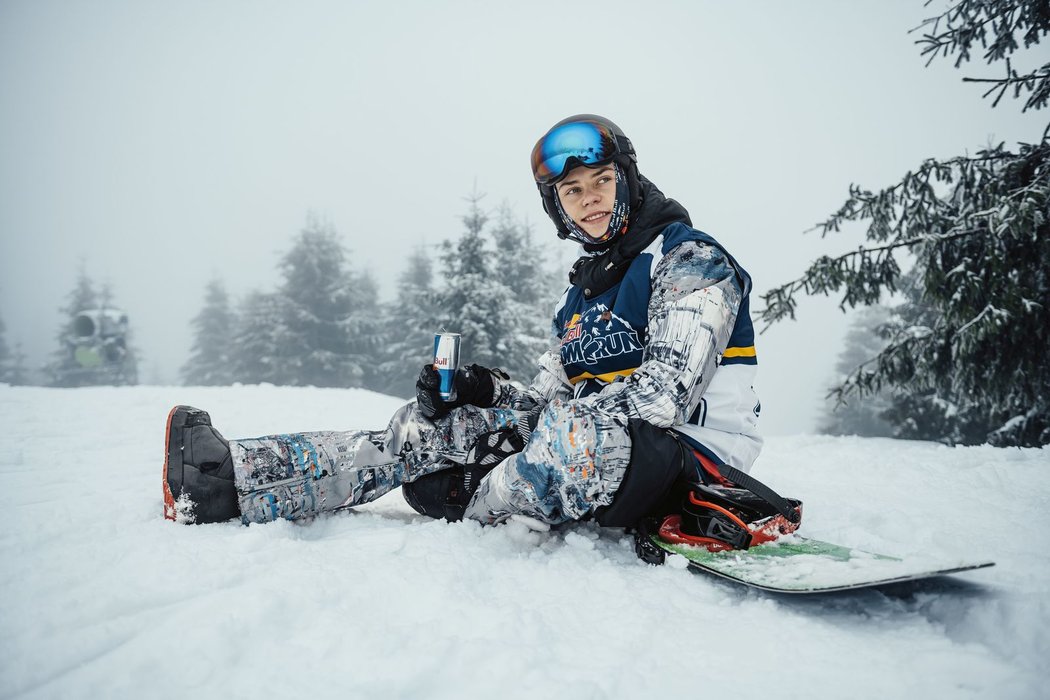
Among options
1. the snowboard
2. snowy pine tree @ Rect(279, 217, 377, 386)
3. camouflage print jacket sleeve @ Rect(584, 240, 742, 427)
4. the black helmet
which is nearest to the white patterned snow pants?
camouflage print jacket sleeve @ Rect(584, 240, 742, 427)

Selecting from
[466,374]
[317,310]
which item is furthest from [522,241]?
[466,374]

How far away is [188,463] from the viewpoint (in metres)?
2.23

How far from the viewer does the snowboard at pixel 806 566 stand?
1523mm

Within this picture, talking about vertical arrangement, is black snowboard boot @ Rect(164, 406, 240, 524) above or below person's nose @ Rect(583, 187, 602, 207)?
below

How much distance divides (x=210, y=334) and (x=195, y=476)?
3652cm

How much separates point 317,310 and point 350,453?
1005 inches

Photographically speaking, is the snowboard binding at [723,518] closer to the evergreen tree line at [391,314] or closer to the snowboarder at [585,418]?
the snowboarder at [585,418]

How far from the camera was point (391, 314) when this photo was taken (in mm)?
27234

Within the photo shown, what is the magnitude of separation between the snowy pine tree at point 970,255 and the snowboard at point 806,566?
3.99 metres

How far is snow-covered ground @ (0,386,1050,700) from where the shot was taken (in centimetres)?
122

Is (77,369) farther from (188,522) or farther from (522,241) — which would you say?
(188,522)

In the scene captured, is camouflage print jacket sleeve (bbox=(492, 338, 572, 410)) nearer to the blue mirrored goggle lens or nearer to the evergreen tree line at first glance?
the blue mirrored goggle lens

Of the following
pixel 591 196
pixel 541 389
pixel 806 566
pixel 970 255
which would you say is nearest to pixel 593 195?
pixel 591 196

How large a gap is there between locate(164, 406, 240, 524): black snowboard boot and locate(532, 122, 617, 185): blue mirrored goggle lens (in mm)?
2192
